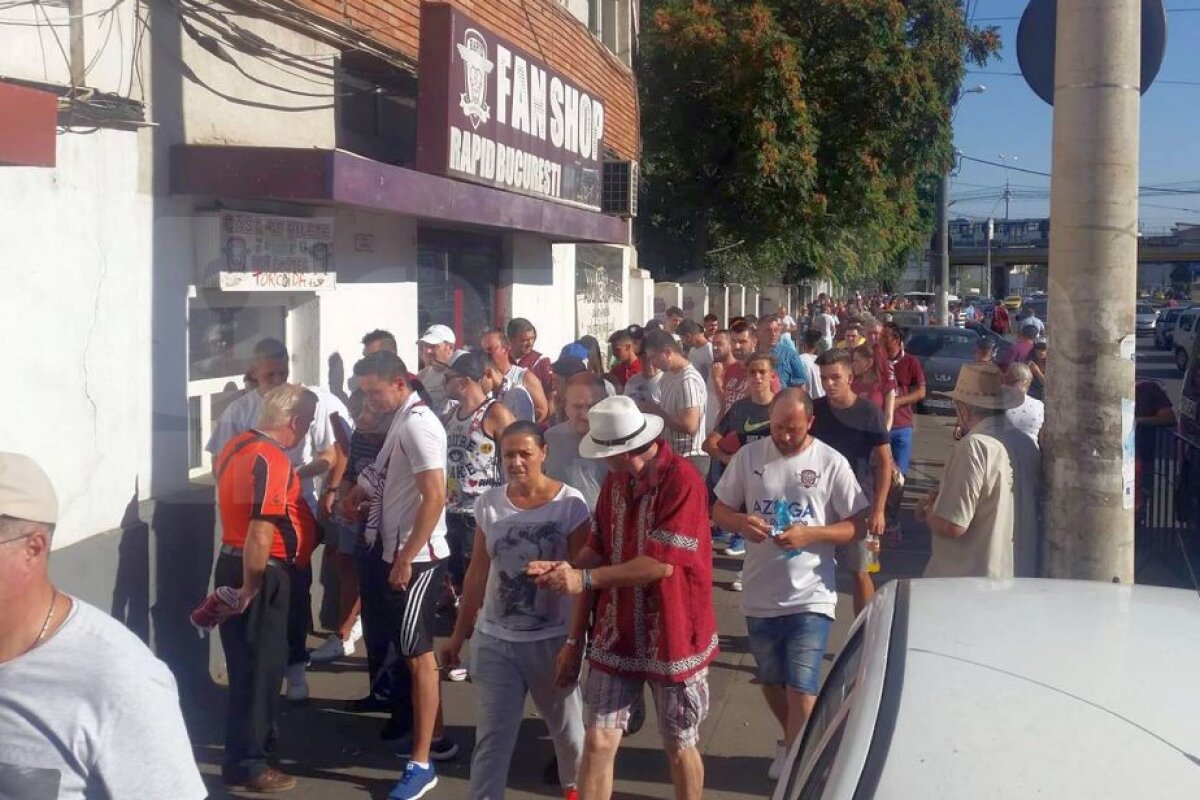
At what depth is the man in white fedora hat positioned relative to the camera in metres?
4.28

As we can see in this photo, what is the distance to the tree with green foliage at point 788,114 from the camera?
23266mm

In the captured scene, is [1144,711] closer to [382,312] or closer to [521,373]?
[521,373]

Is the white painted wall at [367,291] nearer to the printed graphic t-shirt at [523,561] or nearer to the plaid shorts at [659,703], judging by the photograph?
the printed graphic t-shirt at [523,561]

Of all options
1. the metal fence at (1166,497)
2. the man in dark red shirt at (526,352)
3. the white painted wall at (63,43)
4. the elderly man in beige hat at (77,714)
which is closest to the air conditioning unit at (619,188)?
the man in dark red shirt at (526,352)

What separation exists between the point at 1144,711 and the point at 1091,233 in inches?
115

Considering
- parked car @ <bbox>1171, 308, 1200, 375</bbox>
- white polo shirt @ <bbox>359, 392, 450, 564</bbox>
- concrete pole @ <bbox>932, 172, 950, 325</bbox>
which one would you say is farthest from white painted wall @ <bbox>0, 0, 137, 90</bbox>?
parked car @ <bbox>1171, 308, 1200, 375</bbox>

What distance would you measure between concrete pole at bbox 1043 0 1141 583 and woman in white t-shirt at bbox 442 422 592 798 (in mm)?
1843

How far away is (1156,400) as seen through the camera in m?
9.27

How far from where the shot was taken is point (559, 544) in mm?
4668

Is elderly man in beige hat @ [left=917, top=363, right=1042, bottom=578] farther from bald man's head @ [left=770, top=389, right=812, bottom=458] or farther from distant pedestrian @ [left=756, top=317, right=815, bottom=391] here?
distant pedestrian @ [left=756, top=317, right=815, bottom=391]

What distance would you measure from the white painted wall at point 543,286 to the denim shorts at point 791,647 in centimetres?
783

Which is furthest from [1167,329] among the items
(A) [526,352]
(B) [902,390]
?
(A) [526,352]

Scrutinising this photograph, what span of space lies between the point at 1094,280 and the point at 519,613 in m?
2.43

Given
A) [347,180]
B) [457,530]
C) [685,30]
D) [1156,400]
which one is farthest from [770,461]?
[685,30]
